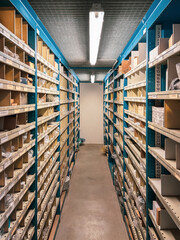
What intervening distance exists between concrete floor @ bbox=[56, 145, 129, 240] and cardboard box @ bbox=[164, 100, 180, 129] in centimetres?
261

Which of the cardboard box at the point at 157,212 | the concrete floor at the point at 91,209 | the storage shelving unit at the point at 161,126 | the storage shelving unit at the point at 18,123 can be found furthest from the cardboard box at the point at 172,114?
the concrete floor at the point at 91,209

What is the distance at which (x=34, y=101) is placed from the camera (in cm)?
232

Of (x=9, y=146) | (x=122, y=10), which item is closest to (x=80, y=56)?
(x=122, y=10)

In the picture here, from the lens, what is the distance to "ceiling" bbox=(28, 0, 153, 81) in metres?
3.13

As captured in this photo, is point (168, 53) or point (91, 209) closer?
point (168, 53)

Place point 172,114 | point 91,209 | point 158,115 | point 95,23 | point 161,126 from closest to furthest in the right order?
point 172,114
point 161,126
point 158,115
point 95,23
point 91,209

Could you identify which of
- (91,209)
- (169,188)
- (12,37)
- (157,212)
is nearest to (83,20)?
(12,37)

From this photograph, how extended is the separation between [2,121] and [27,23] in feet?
3.50

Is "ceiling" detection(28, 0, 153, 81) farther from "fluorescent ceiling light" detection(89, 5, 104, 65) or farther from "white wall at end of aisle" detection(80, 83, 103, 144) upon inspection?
A: "white wall at end of aisle" detection(80, 83, 103, 144)

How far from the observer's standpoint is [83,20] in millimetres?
3822

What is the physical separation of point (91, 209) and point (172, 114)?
344 cm

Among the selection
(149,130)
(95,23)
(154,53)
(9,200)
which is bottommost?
(9,200)

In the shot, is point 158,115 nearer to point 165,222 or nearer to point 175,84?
point 175,84

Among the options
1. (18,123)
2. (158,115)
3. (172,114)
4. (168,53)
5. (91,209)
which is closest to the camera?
(168,53)
